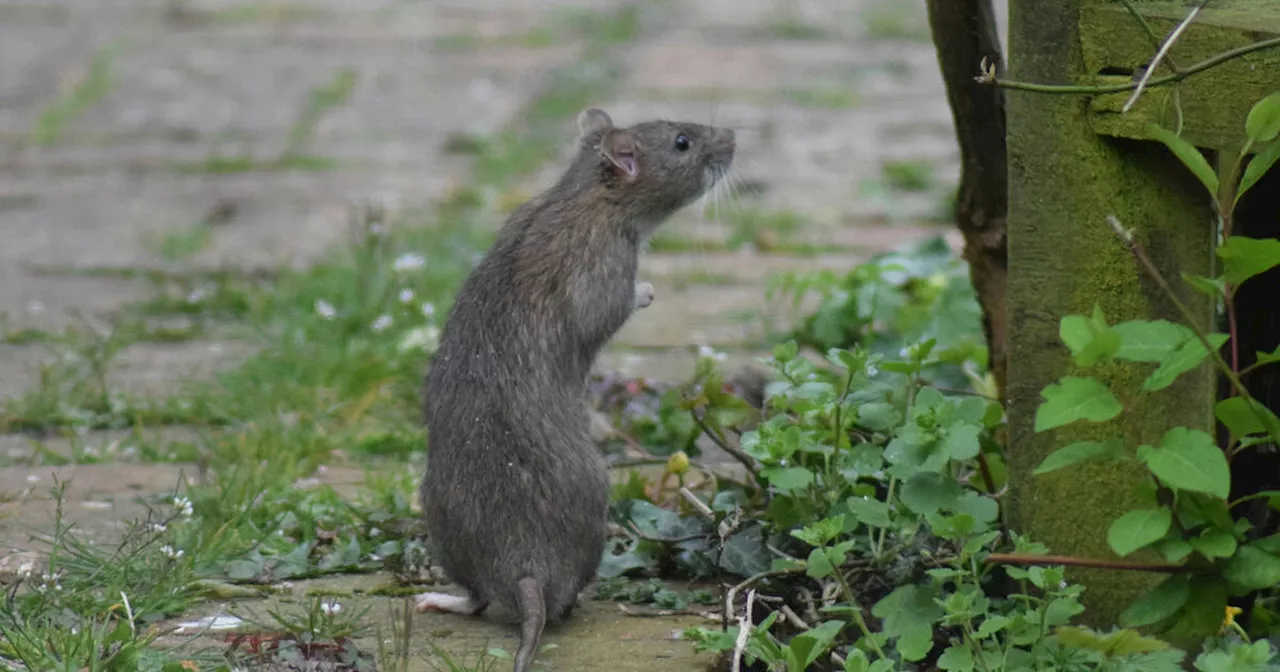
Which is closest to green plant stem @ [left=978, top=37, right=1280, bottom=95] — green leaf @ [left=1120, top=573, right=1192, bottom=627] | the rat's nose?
green leaf @ [left=1120, top=573, right=1192, bottom=627]

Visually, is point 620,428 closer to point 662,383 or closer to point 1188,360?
point 662,383

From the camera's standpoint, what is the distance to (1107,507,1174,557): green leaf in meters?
2.48

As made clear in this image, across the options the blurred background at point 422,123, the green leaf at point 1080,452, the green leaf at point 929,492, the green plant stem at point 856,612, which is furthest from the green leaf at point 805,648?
the blurred background at point 422,123

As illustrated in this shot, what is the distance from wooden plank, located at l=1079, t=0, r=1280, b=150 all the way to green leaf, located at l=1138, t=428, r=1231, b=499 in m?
0.44

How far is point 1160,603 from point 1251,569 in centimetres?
16

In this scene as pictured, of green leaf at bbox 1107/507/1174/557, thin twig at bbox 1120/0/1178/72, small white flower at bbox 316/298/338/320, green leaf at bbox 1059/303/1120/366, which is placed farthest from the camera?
small white flower at bbox 316/298/338/320

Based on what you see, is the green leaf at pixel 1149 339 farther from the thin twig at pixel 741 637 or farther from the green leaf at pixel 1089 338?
the thin twig at pixel 741 637

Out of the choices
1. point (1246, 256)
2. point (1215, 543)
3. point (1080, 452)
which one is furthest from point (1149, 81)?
point (1215, 543)

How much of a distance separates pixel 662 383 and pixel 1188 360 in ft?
7.32

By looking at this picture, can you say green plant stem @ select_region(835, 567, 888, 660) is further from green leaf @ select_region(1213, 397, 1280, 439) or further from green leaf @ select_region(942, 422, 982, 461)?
green leaf @ select_region(1213, 397, 1280, 439)

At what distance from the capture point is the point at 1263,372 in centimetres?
309

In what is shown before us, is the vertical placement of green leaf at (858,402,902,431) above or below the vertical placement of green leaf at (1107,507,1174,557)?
below

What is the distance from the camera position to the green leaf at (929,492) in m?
2.87

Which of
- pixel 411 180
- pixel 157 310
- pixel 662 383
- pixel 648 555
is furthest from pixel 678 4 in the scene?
pixel 648 555
